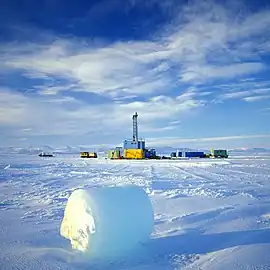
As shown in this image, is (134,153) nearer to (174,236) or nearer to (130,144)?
(130,144)

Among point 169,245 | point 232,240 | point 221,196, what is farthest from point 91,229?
point 221,196

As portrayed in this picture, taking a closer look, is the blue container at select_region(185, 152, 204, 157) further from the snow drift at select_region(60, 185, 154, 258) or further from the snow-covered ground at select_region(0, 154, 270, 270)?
the snow drift at select_region(60, 185, 154, 258)

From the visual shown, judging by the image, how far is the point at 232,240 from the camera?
512 centimetres

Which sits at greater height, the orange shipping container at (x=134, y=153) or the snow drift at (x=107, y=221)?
the orange shipping container at (x=134, y=153)

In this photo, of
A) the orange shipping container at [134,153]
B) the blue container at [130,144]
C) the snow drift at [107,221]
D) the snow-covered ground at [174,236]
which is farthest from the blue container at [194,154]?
the snow drift at [107,221]

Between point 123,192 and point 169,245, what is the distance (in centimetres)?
99

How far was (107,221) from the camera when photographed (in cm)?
439

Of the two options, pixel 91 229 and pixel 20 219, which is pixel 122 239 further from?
pixel 20 219

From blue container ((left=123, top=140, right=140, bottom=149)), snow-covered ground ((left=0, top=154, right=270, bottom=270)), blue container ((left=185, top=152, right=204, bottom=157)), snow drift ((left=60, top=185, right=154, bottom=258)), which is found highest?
blue container ((left=123, top=140, right=140, bottom=149))

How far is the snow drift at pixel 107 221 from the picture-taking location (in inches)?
173

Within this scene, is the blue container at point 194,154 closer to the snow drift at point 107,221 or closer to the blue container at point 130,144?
the blue container at point 130,144

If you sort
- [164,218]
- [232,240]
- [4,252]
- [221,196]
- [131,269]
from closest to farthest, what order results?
[131,269] < [4,252] < [232,240] < [164,218] < [221,196]

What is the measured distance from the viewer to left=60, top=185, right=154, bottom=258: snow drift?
173 inches

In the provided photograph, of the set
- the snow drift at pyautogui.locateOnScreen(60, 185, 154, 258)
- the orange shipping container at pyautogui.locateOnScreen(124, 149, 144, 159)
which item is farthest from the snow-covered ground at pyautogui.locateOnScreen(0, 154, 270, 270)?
the orange shipping container at pyautogui.locateOnScreen(124, 149, 144, 159)
